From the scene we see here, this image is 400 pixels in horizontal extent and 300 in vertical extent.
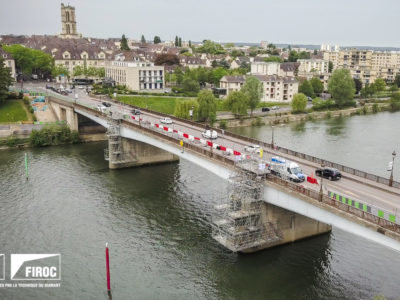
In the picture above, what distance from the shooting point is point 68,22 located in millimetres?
195125

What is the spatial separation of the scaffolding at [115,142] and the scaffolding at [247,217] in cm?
2582

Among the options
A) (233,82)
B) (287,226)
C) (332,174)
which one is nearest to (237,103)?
(233,82)

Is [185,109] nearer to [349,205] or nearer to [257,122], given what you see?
[257,122]

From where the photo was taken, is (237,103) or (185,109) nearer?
(185,109)

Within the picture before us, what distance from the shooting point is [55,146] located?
2635 inches

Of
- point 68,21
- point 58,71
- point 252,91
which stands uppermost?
point 68,21

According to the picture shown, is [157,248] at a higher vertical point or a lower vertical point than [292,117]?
lower

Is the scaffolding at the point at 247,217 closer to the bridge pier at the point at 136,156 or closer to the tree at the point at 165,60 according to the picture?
the bridge pier at the point at 136,156

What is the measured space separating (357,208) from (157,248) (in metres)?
Result: 16.0

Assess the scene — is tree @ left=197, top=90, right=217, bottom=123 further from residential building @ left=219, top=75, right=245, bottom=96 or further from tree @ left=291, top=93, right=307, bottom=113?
residential building @ left=219, top=75, right=245, bottom=96

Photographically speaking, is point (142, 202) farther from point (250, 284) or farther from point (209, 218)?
point (250, 284)

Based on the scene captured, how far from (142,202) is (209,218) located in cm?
857

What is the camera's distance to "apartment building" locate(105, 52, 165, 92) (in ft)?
342

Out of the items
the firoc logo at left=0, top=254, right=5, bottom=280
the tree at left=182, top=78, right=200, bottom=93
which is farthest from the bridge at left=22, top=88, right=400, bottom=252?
the tree at left=182, top=78, right=200, bottom=93
